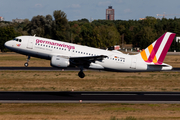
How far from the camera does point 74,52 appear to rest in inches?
1694

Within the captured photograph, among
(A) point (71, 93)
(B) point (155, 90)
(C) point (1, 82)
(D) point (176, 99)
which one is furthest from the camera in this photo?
(C) point (1, 82)

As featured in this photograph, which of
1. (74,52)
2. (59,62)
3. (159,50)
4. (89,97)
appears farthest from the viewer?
(159,50)

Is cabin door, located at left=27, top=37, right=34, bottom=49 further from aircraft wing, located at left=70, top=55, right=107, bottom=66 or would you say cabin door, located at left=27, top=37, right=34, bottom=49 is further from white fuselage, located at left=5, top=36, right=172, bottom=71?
aircraft wing, located at left=70, top=55, right=107, bottom=66

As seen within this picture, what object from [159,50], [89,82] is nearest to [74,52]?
[89,82]

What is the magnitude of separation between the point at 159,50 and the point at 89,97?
13338 mm

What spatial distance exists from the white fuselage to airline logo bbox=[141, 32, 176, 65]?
1.03 meters

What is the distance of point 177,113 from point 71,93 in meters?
17.4

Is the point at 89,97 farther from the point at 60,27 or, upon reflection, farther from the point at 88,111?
the point at 60,27

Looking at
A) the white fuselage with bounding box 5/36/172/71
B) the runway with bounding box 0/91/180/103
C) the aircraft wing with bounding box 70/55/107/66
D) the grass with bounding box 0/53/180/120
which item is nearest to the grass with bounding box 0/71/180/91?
the grass with bounding box 0/53/180/120

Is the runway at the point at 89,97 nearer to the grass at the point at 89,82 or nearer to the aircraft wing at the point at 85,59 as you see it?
the grass at the point at 89,82

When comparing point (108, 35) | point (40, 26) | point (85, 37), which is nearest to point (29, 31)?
point (40, 26)

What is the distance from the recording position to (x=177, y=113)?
32281 mm

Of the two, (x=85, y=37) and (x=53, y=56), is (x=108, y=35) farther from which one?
(x=53, y=56)

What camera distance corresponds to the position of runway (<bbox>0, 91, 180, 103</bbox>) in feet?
125
